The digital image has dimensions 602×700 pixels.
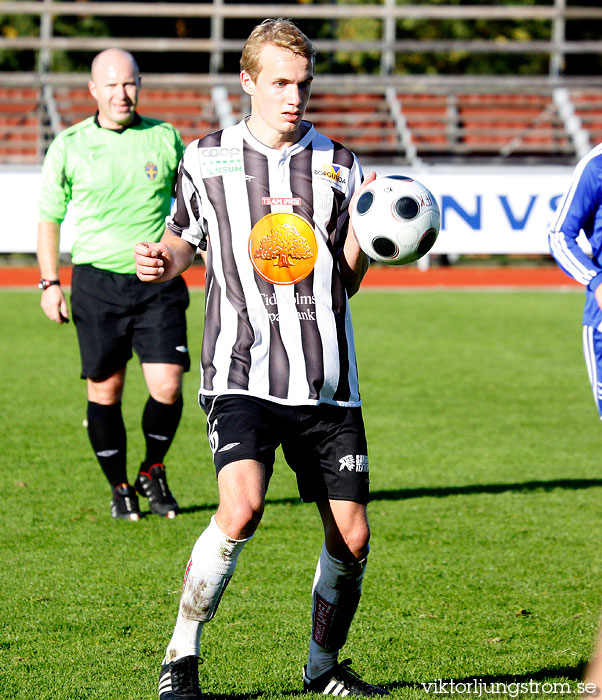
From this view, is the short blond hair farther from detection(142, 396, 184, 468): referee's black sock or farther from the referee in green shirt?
detection(142, 396, 184, 468): referee's black sock

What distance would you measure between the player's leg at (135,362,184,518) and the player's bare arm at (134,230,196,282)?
218cm

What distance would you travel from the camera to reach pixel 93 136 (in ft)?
19.6

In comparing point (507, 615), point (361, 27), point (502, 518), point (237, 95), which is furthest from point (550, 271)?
point (361, 27)

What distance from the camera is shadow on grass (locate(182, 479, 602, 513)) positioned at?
21.1 ft

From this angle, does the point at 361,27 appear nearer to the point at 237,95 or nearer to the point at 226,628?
the point at 237,95

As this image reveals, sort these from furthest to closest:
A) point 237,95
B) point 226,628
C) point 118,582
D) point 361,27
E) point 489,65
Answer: point 361,27 → point 489,65 → point 237,95 → point 118,582 → point 226,628

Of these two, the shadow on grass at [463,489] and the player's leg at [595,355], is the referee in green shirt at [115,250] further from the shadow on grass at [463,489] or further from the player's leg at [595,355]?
the player's leg at [595,355]

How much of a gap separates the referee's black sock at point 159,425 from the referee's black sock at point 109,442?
17 centimetres

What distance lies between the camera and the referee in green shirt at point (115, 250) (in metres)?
5.88

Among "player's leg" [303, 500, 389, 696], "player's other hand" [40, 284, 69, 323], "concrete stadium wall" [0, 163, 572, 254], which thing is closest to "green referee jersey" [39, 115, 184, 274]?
"player's other hand" [40, 284, 69, 323]

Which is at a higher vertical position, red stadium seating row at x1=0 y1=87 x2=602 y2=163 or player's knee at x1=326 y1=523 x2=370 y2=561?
player's knee at x1=326 y1=523 x2=370 y2=561

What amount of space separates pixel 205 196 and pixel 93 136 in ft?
8.33

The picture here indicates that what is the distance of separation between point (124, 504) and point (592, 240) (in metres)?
2.85

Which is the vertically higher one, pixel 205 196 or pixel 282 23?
pixel 282 23
